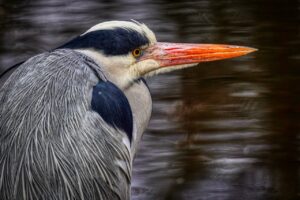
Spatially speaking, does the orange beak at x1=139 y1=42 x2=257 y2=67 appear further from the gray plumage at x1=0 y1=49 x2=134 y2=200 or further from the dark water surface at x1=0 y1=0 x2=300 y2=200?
the dark water surface at x1=0 y1=0 x2=300 y2=200

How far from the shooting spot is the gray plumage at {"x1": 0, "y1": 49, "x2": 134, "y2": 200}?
2701 mm

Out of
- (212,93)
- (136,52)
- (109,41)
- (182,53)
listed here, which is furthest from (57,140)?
(212,93)

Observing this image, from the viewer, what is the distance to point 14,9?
20.5ft

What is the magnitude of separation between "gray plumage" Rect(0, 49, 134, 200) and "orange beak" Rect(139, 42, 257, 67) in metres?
0.38

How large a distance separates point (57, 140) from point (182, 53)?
780 millimetres

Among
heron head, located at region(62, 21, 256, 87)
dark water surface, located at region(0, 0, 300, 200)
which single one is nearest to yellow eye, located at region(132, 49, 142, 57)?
heron head, located at region(62, 21, 256, 87)

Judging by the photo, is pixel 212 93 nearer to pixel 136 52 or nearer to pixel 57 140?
pixel 136 52

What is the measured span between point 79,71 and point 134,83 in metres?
0.32

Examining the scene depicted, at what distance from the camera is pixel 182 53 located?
11.0ft

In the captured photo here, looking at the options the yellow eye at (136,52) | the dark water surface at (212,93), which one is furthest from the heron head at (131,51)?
the dark water surface at (212,93)

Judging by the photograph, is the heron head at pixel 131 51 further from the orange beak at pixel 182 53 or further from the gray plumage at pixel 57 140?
the gray plumage at pixel 57 140

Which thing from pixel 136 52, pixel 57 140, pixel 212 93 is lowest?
pixel 212 93

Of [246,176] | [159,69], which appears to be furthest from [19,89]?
[246,176]

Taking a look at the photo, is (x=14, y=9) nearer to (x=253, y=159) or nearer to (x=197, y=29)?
(x=197, y=29)
